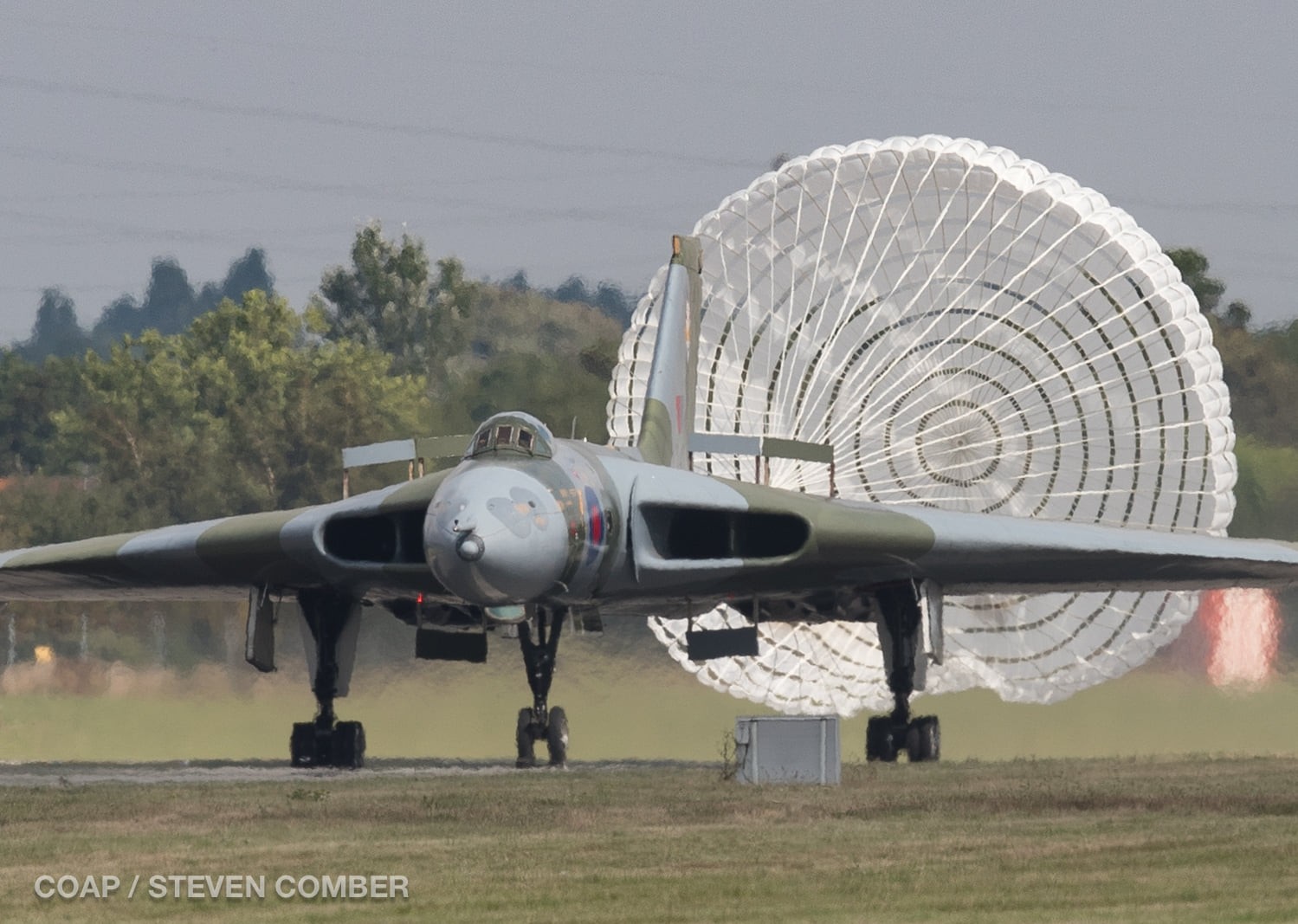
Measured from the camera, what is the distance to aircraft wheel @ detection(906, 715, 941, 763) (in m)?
25.9

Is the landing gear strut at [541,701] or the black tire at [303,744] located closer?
the landing gear strut at [541,701]

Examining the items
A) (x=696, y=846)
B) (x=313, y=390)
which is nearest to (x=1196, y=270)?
(x=313, y=390)

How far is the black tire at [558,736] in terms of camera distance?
24844 mm

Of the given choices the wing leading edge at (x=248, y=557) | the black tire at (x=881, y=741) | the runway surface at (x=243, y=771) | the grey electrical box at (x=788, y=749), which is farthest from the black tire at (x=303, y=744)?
the grey electrical box at (x=788, y=749)

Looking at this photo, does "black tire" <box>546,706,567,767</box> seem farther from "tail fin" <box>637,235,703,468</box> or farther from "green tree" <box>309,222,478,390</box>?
"green tree" <box>309,222,478,390</box>

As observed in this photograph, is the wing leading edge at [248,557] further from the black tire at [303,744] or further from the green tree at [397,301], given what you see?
the green tree at [397,301]

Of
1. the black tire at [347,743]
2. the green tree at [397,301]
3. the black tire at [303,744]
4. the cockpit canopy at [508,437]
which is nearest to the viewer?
the cockpit canopy at [508,437]

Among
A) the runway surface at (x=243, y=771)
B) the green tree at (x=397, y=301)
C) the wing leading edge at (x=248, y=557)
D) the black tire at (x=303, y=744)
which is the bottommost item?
the runway surface at (x=243, y=771)

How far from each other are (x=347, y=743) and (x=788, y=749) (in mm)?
6450

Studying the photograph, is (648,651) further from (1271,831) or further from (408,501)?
(1271,831)

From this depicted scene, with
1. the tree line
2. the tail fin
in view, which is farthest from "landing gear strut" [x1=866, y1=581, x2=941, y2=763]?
the tree line

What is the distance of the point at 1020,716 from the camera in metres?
28.6

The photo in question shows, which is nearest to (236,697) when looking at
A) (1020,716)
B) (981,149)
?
(1020,716)

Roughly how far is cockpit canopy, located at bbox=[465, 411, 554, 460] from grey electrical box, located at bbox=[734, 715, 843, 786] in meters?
3.15
